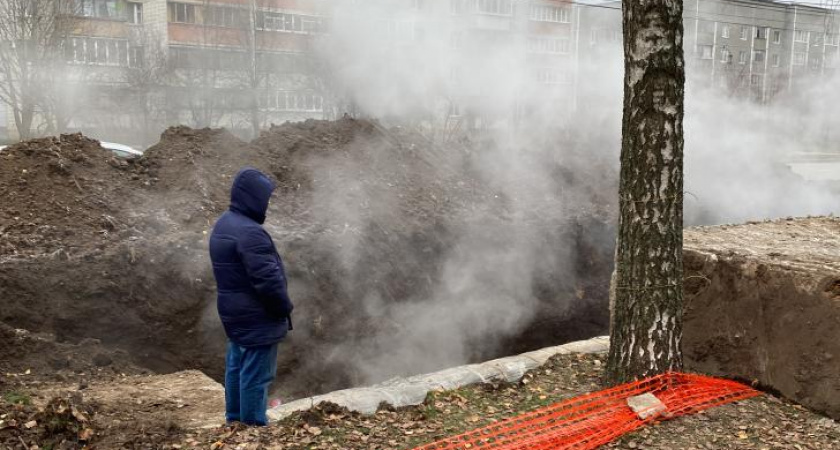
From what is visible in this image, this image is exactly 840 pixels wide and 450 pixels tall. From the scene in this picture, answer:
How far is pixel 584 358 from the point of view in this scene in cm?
482

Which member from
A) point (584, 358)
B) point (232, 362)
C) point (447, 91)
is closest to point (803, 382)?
point (584, 358)

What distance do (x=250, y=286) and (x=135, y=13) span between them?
55.4 feet

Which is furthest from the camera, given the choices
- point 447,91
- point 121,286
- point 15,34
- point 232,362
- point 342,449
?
point 15,34

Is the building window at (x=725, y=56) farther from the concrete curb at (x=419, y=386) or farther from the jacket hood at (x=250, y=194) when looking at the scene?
the jacket hood at (x=250, y=194)

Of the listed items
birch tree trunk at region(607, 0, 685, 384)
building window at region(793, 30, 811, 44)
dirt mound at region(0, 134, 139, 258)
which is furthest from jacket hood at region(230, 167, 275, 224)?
building window at region(793, 30, 811, 44)

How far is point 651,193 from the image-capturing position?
3.40 metres

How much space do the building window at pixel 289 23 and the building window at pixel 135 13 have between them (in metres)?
4.61

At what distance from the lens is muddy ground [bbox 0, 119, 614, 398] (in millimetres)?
6086

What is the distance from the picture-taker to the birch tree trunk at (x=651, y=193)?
3352 mm

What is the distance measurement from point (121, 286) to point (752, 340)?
5110mm

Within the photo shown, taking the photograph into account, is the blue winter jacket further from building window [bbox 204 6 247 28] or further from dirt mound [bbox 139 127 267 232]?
building window [bbox 204 6 247 28]

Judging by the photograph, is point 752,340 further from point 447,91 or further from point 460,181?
point 447,91

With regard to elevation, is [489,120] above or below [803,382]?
above

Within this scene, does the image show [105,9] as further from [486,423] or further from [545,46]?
[486,423]
